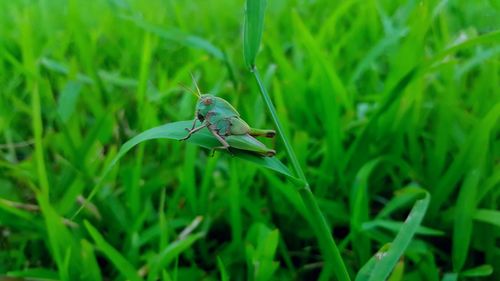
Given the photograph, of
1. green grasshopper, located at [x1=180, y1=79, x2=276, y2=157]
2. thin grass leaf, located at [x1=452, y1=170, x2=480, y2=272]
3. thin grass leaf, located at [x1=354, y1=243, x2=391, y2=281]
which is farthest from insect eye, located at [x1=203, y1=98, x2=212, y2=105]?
thin grass leaf, located at [x1=452, y1=170, x2=480, y2=272]

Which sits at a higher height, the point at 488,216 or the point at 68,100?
the point at 68,100

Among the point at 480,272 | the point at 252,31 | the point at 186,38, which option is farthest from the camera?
the point at 186,38

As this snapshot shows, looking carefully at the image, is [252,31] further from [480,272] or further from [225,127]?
[480,272]

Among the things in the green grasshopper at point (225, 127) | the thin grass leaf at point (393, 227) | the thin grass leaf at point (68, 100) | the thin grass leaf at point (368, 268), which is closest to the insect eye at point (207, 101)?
the green grasshopper at point (225, 127)

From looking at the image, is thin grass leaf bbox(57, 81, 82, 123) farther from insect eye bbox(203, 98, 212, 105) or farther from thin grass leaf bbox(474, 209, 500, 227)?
thin grass leaf bbox(474, 209, 500, 227)

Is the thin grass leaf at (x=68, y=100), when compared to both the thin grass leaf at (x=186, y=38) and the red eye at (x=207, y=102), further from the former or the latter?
the red eye at (x=207, y=102)

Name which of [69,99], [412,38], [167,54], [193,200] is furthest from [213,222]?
[167,54]

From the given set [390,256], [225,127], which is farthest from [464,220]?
[225,127]
